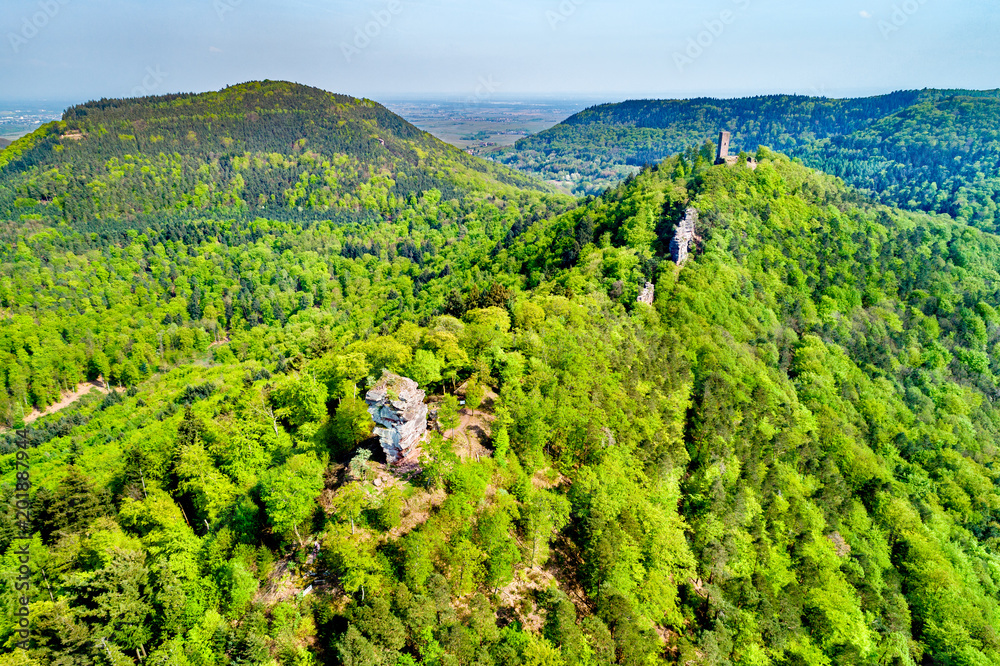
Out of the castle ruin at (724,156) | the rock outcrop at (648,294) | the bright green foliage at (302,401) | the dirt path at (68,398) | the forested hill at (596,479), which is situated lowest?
the dirt path at (68,398)

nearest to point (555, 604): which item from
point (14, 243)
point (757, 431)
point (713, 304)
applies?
point (757, 431)

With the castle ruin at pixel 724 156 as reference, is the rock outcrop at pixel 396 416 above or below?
below

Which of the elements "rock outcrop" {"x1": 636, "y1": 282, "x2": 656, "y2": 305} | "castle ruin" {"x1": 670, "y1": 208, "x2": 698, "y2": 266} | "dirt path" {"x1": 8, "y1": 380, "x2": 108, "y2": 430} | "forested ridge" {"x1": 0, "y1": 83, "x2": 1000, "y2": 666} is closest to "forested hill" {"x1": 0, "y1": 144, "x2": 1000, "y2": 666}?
"forested ridge" {"x1": 0, "y1": 83, "x2": 1000, "y2": 666}

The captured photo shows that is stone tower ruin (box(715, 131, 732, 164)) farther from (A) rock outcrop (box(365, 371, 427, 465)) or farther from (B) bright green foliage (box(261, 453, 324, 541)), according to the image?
(B) bright green foliage (box(261, 453, 324, 541))

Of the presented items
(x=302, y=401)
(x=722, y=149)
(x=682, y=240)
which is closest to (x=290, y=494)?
(x=302, y=401)

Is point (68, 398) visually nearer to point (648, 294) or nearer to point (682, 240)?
point (648, 294)

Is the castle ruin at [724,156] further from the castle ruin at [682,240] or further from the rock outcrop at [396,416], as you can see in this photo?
the rock outcrop at [396,416]

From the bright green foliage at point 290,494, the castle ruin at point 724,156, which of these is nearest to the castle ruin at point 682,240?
the castle ruin at point 724,156
